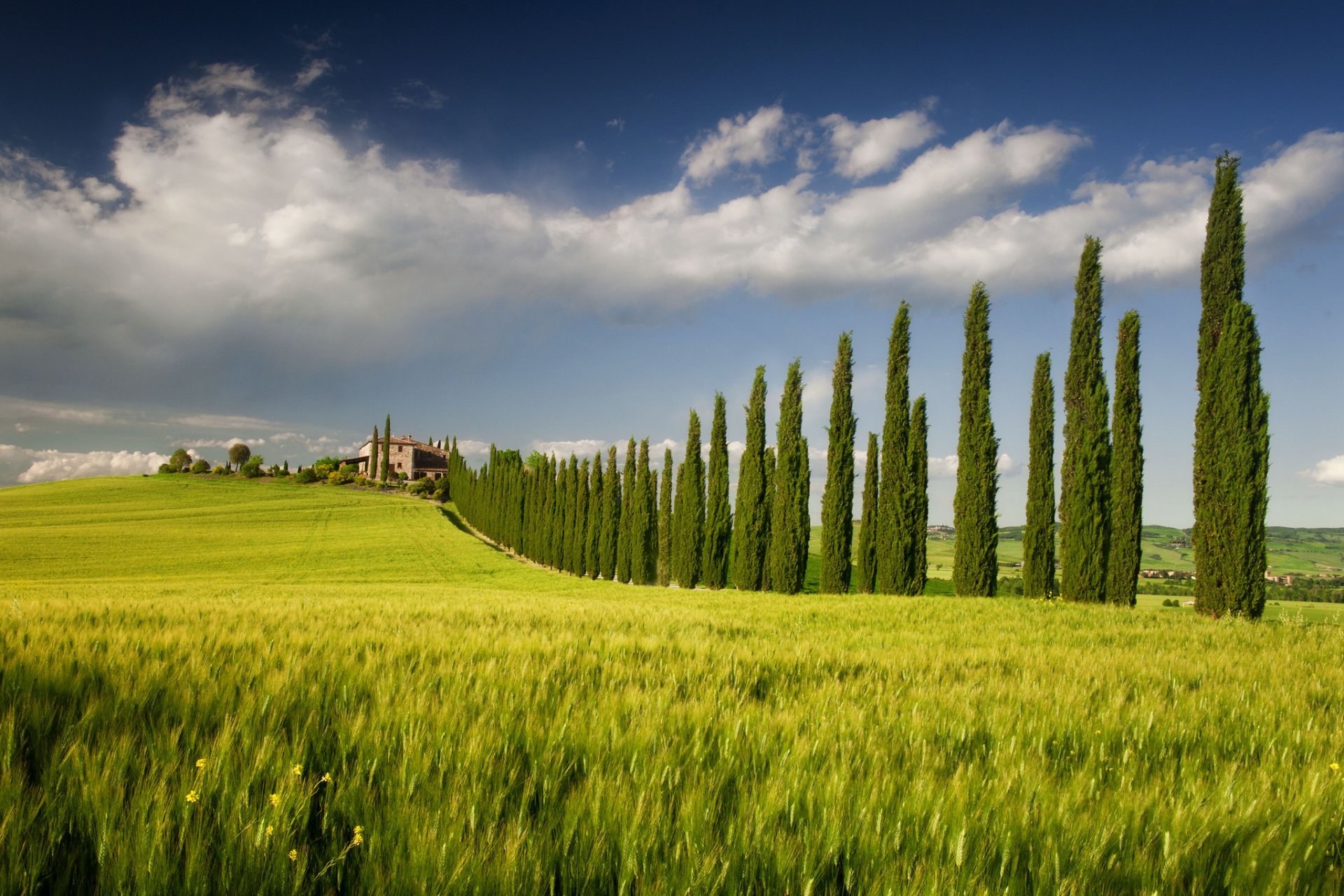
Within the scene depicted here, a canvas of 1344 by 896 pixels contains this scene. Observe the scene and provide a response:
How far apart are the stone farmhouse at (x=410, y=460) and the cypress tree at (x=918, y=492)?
102 meters

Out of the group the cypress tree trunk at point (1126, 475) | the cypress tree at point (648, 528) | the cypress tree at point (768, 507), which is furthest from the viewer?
the cypress tree at point (648, 528)

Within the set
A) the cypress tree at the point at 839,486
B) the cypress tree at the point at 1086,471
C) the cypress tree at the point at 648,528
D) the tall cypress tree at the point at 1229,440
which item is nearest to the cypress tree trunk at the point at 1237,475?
the tall cypress tree at the point at 1229,440

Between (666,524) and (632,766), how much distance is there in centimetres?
3640

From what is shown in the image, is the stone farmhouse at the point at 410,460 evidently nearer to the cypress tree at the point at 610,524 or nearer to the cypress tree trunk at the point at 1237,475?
the cypress tree at the point at 610,524

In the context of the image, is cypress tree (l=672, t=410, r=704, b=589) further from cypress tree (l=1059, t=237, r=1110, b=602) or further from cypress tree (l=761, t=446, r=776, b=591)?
cypress tree (l=1059, t=237, r=1110, b=602)

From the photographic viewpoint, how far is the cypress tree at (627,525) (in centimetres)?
3941

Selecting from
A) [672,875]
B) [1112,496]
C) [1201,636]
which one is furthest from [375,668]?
[1112,496]

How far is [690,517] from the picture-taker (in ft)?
116

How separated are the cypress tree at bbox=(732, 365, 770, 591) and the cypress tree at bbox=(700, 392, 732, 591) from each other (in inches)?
55.5

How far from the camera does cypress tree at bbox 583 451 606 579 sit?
42.5 metres

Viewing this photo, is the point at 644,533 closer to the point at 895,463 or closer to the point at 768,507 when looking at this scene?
the point at 768,507

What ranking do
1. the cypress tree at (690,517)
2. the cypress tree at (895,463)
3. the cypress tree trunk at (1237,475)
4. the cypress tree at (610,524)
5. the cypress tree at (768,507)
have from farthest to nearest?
the cypress tree at (610,524), the cypress tree at (690,517), the cypress tree at (768,507), the cypress tree at (895,463), the cypress tree trunk at (1237,475)

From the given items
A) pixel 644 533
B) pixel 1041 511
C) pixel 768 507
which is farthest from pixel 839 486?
pixel 644 533

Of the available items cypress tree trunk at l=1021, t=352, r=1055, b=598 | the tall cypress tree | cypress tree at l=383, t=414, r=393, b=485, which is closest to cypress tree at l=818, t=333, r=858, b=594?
cypress tree trunk at l=1021, t=352, r=1055, b=598
